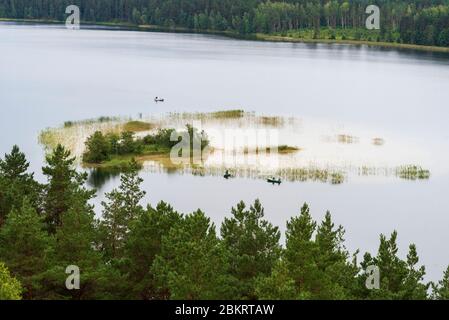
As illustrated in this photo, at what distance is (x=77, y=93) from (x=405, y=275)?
8375 centimetres

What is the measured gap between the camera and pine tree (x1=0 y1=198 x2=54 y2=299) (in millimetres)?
27016

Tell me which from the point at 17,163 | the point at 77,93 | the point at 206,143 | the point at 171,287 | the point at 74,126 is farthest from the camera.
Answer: the point at 77,93

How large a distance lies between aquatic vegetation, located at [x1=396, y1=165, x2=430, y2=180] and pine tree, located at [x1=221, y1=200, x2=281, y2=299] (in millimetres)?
33559

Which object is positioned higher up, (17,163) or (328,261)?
(17,163)

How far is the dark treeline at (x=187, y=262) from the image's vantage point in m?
25.1

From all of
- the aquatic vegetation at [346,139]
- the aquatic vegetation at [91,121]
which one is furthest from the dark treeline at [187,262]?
the aquatic vegetation at [91,121]

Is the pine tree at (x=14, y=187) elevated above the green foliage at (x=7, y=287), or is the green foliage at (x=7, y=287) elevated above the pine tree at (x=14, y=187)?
the pine tree at (x=14, y=187)

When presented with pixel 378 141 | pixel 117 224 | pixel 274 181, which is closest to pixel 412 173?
pixel 378 141

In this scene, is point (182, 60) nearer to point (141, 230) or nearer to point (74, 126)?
point (74, 126)

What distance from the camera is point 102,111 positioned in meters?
88.4

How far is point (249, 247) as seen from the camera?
3017cm

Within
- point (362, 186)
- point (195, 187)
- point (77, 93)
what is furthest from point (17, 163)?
point (77, 93)

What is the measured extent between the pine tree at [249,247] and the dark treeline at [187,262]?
0.04 meters

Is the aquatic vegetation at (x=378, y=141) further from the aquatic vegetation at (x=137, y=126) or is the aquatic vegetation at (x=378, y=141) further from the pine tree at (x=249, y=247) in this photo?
the pine tree at (x=249, y=247)
